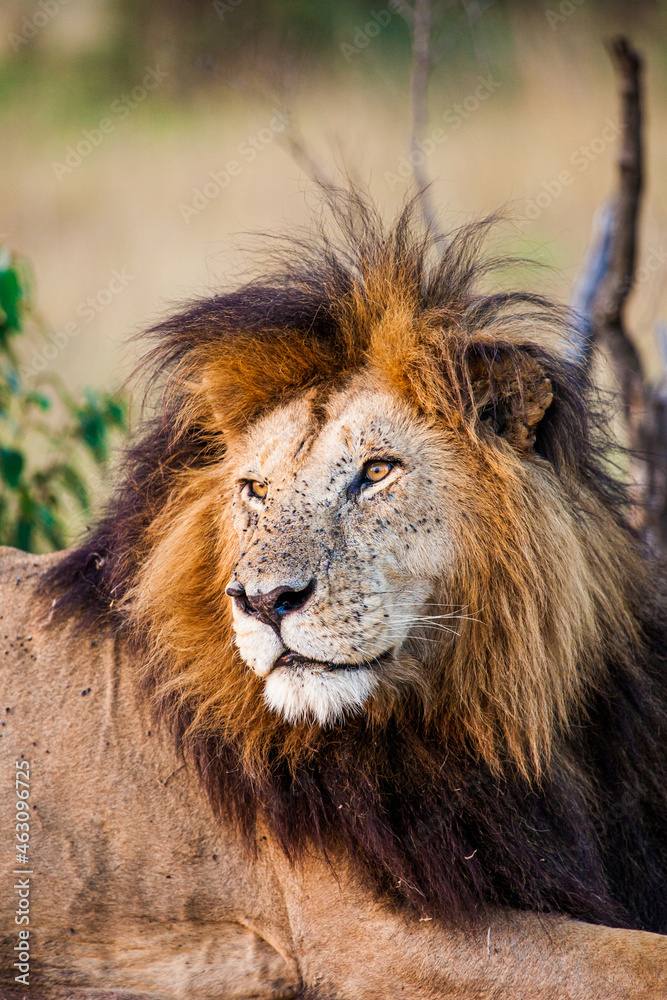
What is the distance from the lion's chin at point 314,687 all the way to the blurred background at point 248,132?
10.1 metres

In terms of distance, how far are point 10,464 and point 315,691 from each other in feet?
12.1

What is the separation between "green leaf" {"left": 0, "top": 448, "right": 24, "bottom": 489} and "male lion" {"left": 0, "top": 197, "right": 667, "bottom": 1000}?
2.56 metres

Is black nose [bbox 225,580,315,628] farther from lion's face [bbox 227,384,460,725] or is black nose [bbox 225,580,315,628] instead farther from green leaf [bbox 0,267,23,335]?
green leaf [bbox 0,267,23,335]

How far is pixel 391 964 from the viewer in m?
2.94

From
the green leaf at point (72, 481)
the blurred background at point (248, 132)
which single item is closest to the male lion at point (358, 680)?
the green leaf at point (72, 481)

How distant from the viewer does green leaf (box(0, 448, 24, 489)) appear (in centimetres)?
586

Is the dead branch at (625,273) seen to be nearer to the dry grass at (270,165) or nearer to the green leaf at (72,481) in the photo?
the green leaf at (72,481)

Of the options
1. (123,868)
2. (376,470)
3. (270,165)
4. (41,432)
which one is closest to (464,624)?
(376,470)

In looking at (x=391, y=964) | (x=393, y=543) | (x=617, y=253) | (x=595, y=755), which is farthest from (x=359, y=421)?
(x=617, y=253)

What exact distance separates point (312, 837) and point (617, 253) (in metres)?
4.65

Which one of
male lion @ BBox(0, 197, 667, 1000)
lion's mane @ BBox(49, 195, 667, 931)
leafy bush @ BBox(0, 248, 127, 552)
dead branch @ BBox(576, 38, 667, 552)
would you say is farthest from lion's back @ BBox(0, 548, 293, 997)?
dead branch @ BBox(576, 38, 667, 552)

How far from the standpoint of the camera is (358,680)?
2762 mm

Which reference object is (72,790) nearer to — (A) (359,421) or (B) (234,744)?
(B) (234,744)

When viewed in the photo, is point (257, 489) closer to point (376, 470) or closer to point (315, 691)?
point (376, 470)
